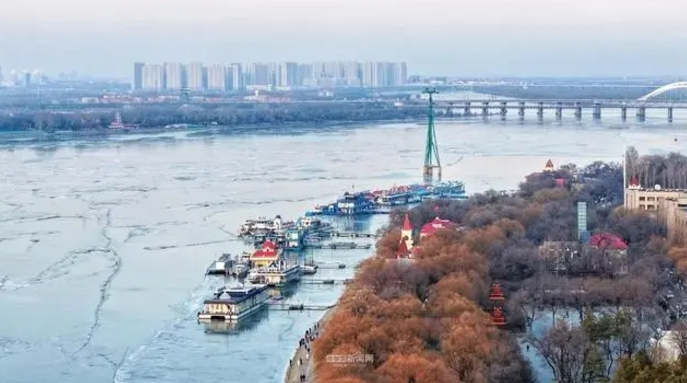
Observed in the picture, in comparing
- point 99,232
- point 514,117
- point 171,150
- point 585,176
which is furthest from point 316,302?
point 514,117

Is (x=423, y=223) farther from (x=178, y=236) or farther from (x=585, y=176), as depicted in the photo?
(x=585, y=176)

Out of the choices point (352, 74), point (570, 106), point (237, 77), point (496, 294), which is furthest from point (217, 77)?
point (496, 294)

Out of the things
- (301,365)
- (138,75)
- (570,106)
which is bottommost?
(301,365)

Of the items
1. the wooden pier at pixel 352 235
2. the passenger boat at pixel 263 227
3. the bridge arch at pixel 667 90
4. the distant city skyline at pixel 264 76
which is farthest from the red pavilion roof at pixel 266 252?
the distant city skyline at pixel 264 76

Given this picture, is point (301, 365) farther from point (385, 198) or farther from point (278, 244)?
point (385, 198)

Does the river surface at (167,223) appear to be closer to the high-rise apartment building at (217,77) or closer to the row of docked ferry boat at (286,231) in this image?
the row of docked ferry boat at (286,231)

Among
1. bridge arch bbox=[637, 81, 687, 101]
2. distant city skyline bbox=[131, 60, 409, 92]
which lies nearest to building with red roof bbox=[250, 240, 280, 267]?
bridge arch bbox=[637, 81, 687, 101]

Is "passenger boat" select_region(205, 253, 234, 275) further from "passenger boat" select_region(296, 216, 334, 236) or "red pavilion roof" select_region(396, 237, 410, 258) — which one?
"passenger boat" select_region(296, 216, 334, 236)
